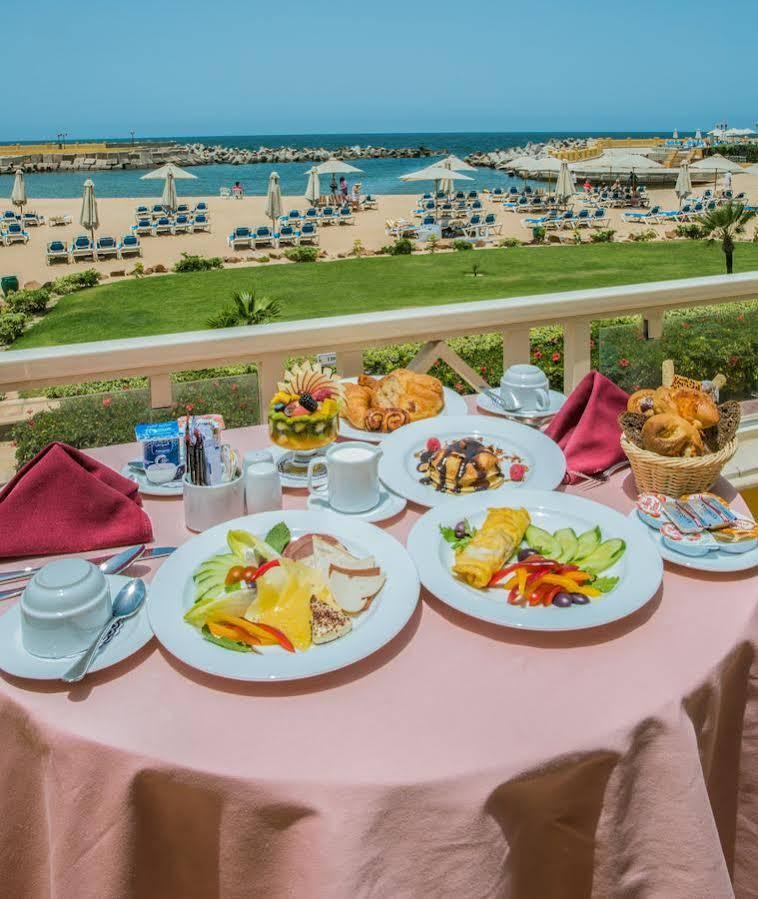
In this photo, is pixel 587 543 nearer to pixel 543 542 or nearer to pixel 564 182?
pixel 543 542

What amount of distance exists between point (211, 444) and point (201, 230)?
3069cm

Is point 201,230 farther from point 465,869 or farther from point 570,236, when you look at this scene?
point 465,869

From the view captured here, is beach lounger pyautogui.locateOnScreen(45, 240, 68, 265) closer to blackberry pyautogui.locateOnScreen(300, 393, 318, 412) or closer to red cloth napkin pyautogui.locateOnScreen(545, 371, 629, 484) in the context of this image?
blackberry pyautogui.locateOnScreen(300, 393, 318, 412)

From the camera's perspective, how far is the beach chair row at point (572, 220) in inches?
1152

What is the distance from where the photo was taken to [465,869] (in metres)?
0.91

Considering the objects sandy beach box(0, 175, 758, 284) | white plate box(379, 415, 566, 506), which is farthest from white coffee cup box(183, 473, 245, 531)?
sandy beach box(0, 175, 758, 284)

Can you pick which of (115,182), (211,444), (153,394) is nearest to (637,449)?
(211,444)

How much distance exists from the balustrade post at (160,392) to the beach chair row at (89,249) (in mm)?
23868

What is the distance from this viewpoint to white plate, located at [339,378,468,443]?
201cm

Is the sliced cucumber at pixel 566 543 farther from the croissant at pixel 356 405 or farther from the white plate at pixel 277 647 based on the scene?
the croissant at pixel 356 405

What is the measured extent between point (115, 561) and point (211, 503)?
234mm

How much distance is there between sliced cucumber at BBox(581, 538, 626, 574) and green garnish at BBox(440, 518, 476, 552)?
22 centimetres

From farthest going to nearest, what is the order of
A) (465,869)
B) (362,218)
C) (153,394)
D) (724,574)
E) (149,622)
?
(362,218)
(153,394)
(724,574)
(149,622)
(465,869)

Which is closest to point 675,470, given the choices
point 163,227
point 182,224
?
point 163,227
